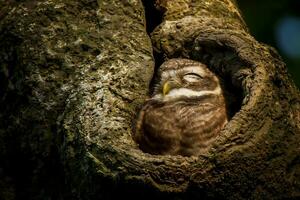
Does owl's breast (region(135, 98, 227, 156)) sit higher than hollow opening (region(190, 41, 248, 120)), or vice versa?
hollow opening (region(190, 41, 248, 120))

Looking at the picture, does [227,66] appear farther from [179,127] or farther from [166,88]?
[166,88]

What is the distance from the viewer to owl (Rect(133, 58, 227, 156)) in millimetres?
4043

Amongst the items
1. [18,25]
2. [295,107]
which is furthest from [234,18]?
[18,25]

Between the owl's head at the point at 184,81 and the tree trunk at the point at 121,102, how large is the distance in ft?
0.21

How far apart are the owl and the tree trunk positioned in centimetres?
8

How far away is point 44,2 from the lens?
4.27m

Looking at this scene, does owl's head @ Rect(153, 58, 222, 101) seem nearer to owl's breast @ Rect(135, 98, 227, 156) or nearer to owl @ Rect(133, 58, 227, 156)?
owl @ Rect(133, 58, 227, 156)

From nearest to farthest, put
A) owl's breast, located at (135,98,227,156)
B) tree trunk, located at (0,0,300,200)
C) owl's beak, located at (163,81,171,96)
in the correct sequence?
tree trunk, located at (0,0,300,200)
owl's breast, located at (135,98,227,156)
owl's beak, located at (163,81,171,96)

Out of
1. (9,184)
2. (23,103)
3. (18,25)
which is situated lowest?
(9,184)

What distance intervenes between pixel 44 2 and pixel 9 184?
1.05m

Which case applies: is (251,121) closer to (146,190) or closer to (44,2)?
(146,190)

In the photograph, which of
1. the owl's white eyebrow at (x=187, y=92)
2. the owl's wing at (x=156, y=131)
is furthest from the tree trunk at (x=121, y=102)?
the owl's wing at (x=156, y=131)

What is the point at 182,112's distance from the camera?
430cm

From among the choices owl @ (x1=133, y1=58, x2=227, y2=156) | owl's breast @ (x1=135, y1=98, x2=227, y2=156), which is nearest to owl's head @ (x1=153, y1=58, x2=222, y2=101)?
owl @ (x1=133, y1=58, x2=227, y2=156)
